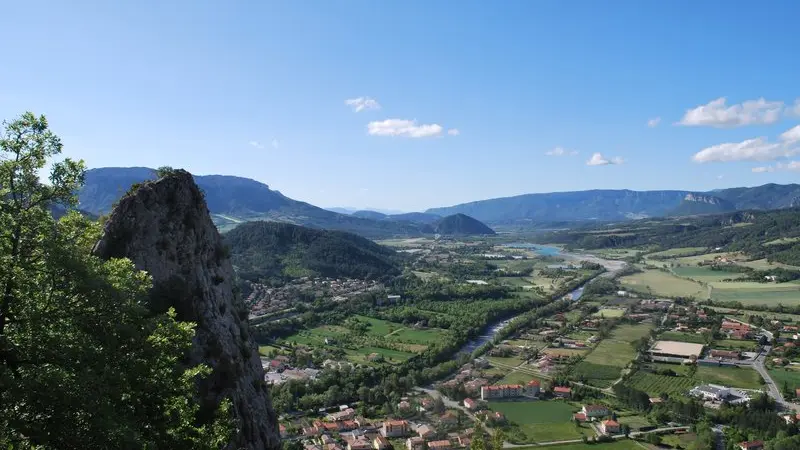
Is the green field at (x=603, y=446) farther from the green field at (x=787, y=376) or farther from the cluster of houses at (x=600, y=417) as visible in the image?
the green field at (x=787, y=376)

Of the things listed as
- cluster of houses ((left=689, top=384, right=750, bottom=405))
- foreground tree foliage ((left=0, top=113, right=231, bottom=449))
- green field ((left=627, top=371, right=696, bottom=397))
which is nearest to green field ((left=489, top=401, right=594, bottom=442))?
green field ((left=627, top=371, right=696, bottom=397))

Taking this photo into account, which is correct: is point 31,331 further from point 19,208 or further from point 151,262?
point 151,262

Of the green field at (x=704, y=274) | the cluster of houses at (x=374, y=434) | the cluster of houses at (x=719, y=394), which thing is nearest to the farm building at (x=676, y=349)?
the cluster of houses at (x=719, y=394)

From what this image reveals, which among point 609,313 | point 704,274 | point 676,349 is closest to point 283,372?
point 676,349

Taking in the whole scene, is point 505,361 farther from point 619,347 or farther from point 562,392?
point 619,347

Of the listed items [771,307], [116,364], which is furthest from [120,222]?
[771,307]

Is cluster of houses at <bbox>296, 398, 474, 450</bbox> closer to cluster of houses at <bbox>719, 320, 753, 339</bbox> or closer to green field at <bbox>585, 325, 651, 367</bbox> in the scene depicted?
green field at <bbox>585, 325, 651, 367</bbox>
